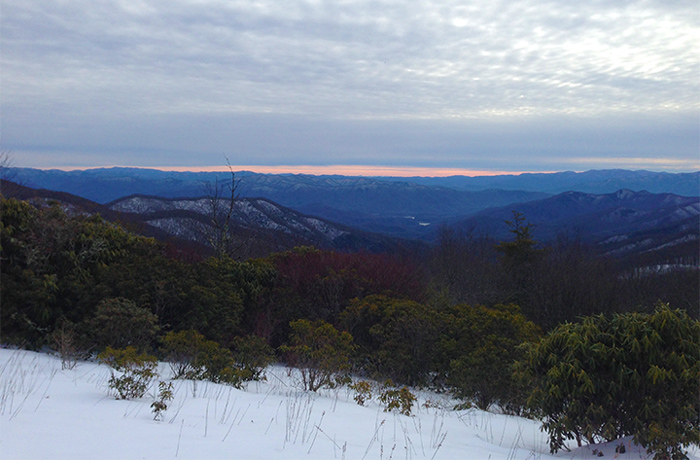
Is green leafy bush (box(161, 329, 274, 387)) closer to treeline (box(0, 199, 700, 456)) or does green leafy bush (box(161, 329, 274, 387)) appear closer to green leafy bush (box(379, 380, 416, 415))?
treeline (box(0, 199, 700, 456))

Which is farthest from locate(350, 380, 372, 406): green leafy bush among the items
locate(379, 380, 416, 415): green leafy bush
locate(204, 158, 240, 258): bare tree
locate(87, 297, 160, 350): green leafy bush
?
locate(204, 158, 240, 258): bare tree

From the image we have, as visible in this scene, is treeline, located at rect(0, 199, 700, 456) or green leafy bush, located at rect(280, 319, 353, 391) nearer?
green leafy bush, located at rect(280, 319, 353, 391)

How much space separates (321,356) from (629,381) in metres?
3.82

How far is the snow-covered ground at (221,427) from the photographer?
11.8ft

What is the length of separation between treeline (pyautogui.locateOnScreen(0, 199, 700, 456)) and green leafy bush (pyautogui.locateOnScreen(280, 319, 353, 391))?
0.08ft

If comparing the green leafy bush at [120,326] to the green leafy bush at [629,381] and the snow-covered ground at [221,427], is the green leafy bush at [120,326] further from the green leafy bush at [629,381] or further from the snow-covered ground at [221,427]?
the green leafy bush at [629,381]

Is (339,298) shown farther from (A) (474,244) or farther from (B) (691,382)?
(A) (474,244)

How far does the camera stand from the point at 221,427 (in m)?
4.30

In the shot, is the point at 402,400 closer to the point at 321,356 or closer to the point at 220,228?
the point at 321,356

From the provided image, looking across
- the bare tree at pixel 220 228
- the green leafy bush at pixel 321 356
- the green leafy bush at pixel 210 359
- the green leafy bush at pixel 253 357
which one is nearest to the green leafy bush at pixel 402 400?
the green leafy bush at pixel 321 356

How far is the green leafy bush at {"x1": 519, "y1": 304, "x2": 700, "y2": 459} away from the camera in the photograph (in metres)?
4.52

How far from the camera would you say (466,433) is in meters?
5.54

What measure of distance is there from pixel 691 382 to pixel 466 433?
2409 millimetres

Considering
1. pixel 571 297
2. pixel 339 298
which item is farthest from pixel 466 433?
pixel 571 297
